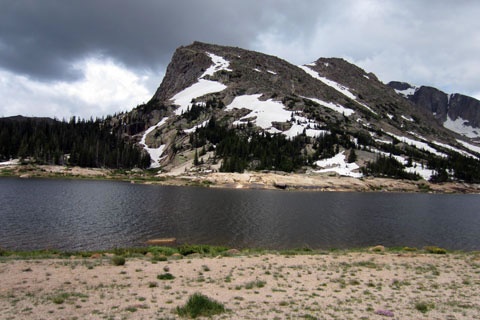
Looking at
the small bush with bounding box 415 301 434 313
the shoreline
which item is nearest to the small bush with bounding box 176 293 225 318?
the small bush with bounding box 415 301 434 313

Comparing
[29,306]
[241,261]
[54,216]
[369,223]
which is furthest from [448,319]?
[54,216]

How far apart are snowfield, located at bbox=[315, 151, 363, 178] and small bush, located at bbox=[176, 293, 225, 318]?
128m

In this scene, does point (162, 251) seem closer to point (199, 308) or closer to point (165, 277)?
point (165, 277)

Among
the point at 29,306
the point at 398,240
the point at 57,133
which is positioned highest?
the point at 57,133

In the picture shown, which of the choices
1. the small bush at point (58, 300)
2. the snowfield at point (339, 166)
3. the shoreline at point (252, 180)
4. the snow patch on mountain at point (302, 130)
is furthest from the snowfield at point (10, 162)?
the small bush at point (58, 300)

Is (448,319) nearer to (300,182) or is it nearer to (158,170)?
(300,182)

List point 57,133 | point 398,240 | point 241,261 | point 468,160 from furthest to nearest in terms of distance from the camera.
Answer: point 468,160
point 57,133
point 398,240
point 241,261

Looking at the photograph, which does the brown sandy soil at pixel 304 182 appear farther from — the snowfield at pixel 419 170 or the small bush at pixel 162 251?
the small bush at pixel 162 251

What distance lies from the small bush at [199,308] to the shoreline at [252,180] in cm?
9638

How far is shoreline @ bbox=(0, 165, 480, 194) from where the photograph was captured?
109 metres

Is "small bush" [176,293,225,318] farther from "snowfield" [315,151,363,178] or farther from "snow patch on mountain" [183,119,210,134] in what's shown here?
"snow patch on mountain" [183,119,210,134]

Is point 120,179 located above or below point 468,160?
below

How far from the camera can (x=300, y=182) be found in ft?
376

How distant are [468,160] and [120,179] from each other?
195 m
